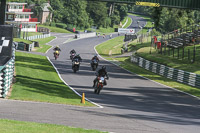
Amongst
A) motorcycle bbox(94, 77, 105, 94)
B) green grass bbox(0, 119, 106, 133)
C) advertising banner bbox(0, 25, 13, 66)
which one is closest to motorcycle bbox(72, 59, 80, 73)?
→ motorcycle bbox(94, 77, 105, 94)

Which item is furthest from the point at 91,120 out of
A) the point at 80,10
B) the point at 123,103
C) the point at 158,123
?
the point at 80,10

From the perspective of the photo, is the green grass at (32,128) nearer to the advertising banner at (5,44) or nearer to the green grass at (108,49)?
the advertising banner at (5,44)

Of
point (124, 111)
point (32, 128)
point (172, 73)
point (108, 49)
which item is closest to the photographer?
point (32, 128)

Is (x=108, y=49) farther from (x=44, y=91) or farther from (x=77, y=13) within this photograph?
(x=44, y=91)

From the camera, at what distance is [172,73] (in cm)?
4212

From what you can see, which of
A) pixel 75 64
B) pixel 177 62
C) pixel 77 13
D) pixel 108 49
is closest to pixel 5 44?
pixel 75 64

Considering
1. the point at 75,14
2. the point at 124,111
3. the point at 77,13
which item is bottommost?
the point at 124,111

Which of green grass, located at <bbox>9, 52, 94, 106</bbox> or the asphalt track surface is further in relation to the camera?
green grass, located at <bbox>9, 52, 94, 106</bbox>

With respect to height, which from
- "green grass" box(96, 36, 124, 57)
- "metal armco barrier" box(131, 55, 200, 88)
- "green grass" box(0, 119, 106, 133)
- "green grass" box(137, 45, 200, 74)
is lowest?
"green grass" box(96, 36, 124, 57)

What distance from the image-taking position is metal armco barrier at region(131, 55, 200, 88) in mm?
37131

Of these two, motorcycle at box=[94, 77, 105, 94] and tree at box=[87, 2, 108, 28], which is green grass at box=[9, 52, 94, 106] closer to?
motorcycle at box=[94, 77, 105, 94]

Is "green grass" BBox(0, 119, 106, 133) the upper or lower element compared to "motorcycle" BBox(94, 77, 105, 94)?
upper

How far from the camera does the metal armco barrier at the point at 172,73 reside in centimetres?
3713

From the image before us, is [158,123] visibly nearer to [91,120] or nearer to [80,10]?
[91,120]
